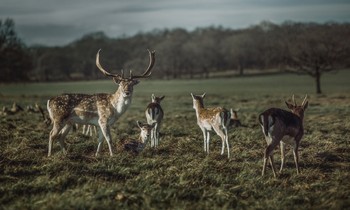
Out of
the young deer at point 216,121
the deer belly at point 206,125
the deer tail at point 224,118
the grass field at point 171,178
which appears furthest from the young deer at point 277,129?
the deer belly at point 206,125

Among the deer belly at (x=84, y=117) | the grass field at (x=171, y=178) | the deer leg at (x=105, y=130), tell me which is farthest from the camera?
the deer belly at (x=84, y=117)

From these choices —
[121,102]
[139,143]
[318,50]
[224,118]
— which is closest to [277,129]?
[224,118]

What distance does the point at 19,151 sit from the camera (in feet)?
33.3

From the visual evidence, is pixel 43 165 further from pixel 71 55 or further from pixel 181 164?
pixel 71 55

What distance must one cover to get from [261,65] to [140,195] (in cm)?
8327

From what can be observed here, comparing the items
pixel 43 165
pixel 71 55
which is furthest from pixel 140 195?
pixel 71 55

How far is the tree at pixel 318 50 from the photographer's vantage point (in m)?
39.3

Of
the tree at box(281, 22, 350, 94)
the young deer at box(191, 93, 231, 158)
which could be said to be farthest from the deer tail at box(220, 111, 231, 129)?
the tree at box(281, 22, 350, 94)

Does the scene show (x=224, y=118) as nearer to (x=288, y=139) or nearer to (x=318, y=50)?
(x=288, y=139)

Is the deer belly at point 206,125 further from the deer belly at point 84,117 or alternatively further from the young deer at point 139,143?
the deer belly at point 84,117

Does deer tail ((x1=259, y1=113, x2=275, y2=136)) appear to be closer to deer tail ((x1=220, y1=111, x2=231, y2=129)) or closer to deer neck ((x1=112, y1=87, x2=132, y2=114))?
deer tail ((x1=220, y1=111, x2=231, y2=129))

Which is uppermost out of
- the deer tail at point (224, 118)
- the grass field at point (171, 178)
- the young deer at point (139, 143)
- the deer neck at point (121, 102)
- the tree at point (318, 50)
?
the tree at point (318, 50)

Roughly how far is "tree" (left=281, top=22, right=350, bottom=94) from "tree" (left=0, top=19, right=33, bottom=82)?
83.4 ft

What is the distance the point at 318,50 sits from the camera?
129 feet
